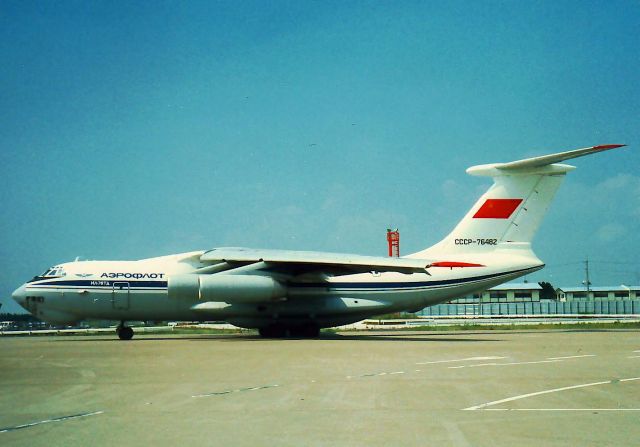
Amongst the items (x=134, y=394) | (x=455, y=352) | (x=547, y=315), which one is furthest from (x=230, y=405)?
(x=547, y=315)

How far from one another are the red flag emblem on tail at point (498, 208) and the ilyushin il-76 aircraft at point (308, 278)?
0.03m

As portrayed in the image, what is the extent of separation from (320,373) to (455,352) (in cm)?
543

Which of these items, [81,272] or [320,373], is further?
[81,272]

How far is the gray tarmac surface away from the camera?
5488 millimetres

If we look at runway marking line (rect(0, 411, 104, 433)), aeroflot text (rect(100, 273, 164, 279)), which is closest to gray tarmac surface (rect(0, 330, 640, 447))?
runway marking line (rect(0, 411, 104, 433))

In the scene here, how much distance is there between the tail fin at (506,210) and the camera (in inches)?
883

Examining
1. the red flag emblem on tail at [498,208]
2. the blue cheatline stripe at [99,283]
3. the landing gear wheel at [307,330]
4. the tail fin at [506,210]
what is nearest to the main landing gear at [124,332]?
the blue cheatline stripe at [99,283]

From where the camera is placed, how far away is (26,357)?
564 inches

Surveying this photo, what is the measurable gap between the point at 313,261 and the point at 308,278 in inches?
67.3

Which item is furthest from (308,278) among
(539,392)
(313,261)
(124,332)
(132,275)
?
(539,392)

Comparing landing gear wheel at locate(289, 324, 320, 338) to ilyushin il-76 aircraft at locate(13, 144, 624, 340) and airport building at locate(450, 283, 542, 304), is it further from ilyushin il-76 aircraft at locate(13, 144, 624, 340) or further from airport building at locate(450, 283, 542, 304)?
airport building at locate(450, 283, 542, 304)

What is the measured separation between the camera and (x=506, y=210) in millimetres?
22688

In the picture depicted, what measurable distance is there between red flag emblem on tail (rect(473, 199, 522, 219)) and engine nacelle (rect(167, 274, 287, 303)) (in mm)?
7846

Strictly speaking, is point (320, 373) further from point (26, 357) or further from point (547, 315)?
point (547, 315)
